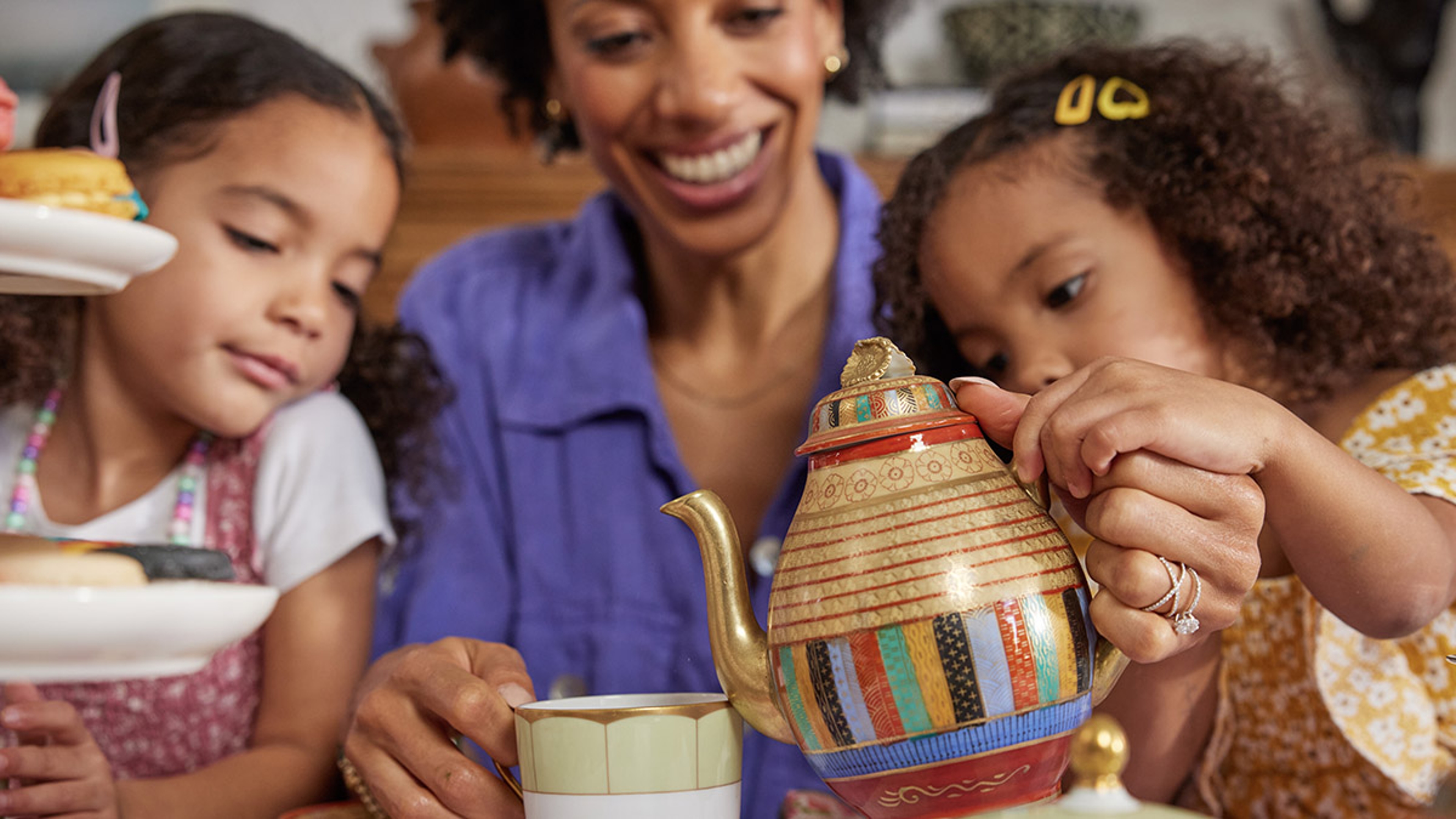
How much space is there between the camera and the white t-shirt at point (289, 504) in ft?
3.71

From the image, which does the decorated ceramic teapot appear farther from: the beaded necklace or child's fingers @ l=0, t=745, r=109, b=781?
the beaded necklace

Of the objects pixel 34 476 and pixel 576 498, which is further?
pixel 576 498

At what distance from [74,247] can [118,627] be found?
0.50 feet

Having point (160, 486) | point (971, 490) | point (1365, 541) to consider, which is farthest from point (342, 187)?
point (1365, 541)

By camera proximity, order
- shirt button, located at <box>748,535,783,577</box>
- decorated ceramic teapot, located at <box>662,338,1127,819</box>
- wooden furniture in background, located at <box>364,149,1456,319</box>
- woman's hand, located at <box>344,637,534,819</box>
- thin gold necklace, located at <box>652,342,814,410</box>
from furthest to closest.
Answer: wooden furniture in background, located at <box>364,149,1456,319</box> < thin gold necklace, located at <box>652,342,814,410</box> < shirt button, located at <box>748,535,783,577</box> < woman's hand, located at <box>344,637,534,819</box> < decorated ceramic teapot, located at <box>662,338,1127,819</box>

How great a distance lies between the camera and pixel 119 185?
54 cm

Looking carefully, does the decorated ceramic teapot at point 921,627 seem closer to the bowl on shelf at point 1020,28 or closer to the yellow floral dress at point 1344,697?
the yellow floral dress at point 1344,697

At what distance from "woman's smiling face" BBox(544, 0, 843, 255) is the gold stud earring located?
10 cm

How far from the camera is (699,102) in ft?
4.02

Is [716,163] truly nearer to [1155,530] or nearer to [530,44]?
[530,44]

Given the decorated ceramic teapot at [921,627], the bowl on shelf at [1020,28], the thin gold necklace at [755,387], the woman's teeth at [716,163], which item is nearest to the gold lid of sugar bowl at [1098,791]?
the decorated ceramic teapot at [921,627]

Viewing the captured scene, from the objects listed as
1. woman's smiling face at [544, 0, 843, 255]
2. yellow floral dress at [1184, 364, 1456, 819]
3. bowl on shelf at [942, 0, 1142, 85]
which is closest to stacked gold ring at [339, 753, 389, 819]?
yellow floral dress at [1184, 364, 1456, 819]

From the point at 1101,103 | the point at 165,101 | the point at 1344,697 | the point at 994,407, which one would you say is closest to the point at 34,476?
the point at 165,101

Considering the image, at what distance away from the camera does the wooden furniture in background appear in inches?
96.6
